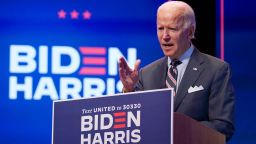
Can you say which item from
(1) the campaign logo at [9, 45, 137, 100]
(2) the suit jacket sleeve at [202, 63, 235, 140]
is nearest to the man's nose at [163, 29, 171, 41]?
(2) the suit jacket sleeve at [202, 63, 235, 140]

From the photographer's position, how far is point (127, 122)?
231 centimetres

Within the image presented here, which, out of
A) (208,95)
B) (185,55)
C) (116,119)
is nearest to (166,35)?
(185,55)

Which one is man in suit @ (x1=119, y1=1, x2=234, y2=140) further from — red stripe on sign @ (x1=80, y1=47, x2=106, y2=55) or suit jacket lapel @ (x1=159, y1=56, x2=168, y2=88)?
red stripe on sign @ (x1=80, y1=47, x2=106, y2=55)

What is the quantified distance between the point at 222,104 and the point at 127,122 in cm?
66

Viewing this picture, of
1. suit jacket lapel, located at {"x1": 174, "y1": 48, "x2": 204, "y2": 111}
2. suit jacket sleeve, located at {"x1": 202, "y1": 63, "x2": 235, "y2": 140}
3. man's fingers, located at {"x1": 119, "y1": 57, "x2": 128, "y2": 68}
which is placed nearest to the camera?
man's fingers, located at {"x1": 119, "y1": 57, "x2": 128, "y2": 68}

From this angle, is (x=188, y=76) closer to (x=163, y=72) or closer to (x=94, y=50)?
(x=163, y=72)

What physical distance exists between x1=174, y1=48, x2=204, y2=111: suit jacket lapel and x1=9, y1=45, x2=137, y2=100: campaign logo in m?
1.70

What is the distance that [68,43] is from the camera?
4.71 metres

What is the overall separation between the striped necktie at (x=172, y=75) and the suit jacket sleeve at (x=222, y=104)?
0.61ft

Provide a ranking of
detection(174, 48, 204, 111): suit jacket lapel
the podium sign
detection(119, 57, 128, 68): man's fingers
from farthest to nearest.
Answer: detection(174, 48, 204, 111): suit jacket lapel
detection(119, 57, 128, 68): man's fingers
the podium sign

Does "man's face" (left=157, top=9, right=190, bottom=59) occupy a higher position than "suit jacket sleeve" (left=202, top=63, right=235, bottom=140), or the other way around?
"man's face" (left=157, top=9, right=190, bottom=59)

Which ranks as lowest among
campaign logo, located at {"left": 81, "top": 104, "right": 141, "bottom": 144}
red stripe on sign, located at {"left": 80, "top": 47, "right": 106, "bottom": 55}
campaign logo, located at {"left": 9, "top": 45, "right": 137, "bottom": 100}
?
campaign logo, located at {"left": 81, "top": 104, "right": 141, "bottom": 144}

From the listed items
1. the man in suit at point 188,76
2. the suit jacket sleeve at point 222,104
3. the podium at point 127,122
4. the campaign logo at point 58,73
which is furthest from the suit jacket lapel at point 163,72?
the campaign logo at point 58,73

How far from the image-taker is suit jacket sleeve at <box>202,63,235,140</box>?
2766 mm
